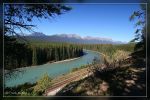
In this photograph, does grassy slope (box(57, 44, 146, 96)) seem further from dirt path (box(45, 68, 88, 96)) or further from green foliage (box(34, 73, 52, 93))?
green foliage (box(34, 73, 52, 93))

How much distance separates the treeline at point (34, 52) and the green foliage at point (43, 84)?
0.87 metres

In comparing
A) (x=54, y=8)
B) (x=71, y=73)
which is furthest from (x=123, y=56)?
(x=54, y=8)

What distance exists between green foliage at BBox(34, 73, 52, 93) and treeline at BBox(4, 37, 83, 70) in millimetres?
866

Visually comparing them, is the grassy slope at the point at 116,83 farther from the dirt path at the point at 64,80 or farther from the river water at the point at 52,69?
the river water at the point at 52,69

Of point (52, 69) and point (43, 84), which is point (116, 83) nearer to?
point (52, 69)

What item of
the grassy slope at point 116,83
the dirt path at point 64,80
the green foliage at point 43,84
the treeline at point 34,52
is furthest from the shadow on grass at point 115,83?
the treeline at point 34,52

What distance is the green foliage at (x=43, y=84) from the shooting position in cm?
658

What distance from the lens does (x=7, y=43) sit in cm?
728

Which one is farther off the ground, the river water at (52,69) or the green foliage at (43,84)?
the river water at (52,69)

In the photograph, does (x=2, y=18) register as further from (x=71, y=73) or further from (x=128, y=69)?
(x=128, y=69)

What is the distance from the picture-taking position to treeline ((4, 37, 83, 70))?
24.0ft

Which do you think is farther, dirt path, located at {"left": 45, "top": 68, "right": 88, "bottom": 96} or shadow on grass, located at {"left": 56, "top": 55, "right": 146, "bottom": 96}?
dirt path, located at {"left": 45, "top": 68, "right": 88, "bottom": 96}

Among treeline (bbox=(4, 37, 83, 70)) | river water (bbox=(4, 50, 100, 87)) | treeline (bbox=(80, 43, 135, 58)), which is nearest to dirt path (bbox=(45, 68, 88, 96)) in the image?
river water (bbox=(4, 50, 100, 87))

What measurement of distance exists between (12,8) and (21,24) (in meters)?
0.60
